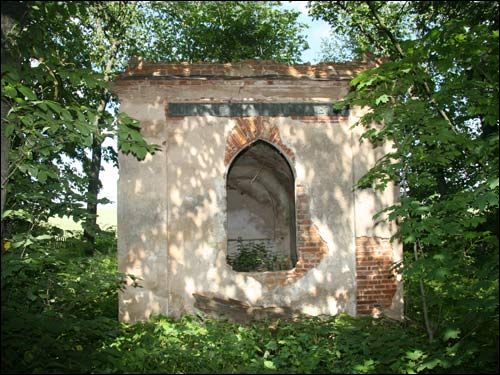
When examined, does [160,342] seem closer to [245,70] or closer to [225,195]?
[225,195]

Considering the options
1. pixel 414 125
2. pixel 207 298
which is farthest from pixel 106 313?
pixel 414 125

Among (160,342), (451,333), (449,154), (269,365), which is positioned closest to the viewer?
(451,333)

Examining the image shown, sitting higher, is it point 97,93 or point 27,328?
point 97,93

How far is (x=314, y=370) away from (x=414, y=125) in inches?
128

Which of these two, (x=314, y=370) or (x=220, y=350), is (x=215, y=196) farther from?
(x=314, y=370)

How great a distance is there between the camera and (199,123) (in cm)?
704

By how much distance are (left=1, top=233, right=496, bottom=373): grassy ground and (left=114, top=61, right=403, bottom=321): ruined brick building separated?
615 mm

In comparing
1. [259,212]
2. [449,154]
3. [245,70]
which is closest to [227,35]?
[259,212]

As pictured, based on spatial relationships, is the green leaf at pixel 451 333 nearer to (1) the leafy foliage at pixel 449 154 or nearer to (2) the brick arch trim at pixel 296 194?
(1) the leafy foliage at pixel 449 154

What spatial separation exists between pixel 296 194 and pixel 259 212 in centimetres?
596

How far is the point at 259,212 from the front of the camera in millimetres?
13055

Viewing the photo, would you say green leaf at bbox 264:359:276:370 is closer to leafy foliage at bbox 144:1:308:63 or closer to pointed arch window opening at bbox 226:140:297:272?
pointed arch window opening at bbox 226:140:297:272

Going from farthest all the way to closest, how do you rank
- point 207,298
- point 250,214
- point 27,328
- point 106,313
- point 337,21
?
point 337,21, point 250,214, point 106,313, point 207,298, point 27,328

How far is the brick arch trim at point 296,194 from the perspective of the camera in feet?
23.2
